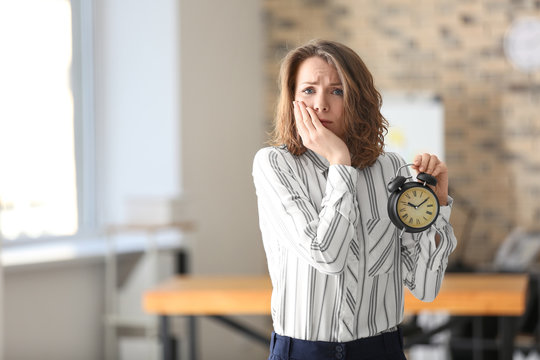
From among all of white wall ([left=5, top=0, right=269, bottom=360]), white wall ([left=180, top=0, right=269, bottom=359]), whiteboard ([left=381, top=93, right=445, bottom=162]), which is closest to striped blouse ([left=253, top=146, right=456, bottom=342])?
white wall ([left=5, top=0, right=269, bottom=360])

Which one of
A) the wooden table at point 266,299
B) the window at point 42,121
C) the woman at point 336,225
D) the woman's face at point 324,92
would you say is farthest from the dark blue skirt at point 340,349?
the window at point 42,121

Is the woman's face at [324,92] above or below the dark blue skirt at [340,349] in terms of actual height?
above

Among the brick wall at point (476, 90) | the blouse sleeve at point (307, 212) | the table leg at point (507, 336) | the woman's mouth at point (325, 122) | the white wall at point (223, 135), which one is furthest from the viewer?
the brick wall at point (476, 90)

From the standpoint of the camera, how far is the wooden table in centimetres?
320

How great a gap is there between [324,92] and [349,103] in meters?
0.05

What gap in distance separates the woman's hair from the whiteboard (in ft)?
13.0

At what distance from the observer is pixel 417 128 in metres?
5.63

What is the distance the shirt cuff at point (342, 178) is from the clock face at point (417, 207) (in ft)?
0.33

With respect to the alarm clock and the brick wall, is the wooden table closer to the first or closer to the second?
the alarm clock

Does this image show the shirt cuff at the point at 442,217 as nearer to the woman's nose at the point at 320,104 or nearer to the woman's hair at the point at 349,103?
the woman's hair at the point at 349,103

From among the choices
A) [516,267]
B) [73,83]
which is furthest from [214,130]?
[516,267]

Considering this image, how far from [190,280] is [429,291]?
2.21 metres

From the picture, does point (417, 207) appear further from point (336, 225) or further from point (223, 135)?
point (223, 135)

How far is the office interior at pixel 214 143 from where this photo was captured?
187 inches
